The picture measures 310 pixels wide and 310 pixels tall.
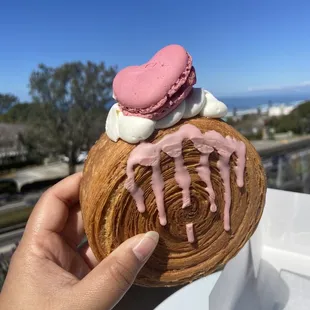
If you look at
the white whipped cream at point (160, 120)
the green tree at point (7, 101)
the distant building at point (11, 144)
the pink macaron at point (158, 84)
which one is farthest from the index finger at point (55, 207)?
the green tree at point (7, 101)

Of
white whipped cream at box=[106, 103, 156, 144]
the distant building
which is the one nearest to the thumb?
white whipped cream at box=[106, 103, 156, 144]

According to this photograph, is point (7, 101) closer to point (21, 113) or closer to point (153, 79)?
point (21, 113)

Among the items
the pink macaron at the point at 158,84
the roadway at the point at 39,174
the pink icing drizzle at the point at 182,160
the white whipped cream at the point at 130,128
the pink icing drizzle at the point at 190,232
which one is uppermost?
the pink macaron at the point at 158,84

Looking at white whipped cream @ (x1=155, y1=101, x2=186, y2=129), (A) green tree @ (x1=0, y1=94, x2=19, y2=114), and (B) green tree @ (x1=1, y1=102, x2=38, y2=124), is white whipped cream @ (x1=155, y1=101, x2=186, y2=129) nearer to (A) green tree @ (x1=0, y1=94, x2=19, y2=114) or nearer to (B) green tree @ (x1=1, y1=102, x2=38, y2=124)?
(B) green tree @ (x1=1, y1=102, x2=38, y2=124)

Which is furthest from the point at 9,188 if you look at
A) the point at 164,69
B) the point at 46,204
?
the point at 164,69

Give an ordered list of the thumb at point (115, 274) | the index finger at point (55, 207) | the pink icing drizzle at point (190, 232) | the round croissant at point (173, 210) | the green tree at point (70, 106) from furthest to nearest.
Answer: the green tree at point (70, 106), the index finger at point (55, 207), the pink icing drizzle at point (190, 232), the round croissant at point (173, 210), the thumb at point (115, 274)

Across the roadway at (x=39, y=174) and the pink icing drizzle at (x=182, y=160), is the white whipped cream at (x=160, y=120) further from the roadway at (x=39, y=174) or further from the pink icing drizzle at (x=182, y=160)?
the roadway at (x=39, y=174)

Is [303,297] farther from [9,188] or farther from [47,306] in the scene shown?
[9,188]
